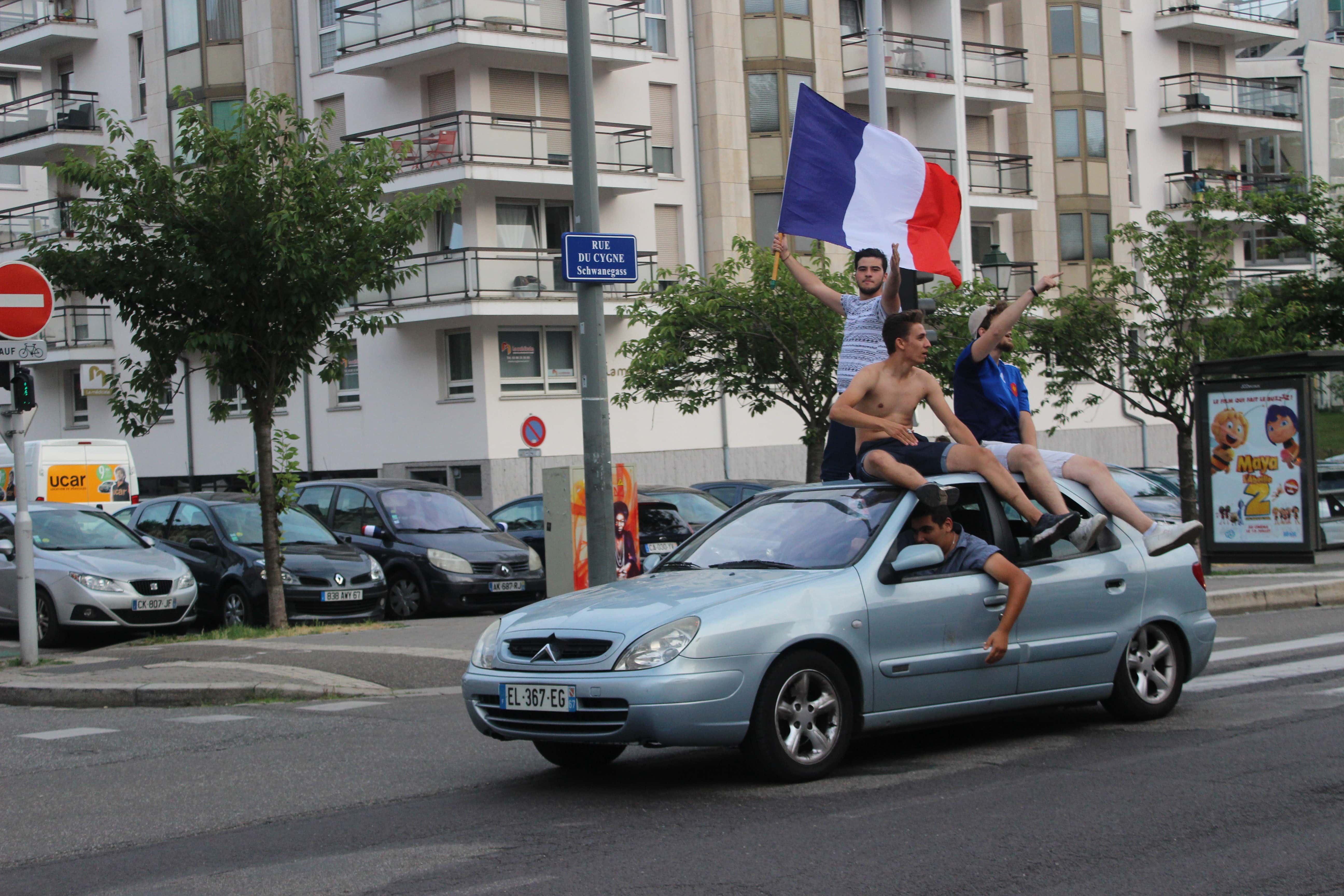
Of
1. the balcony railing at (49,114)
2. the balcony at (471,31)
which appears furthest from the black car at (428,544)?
the balcony railing at (49,114)

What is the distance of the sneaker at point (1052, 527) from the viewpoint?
8.21 metres

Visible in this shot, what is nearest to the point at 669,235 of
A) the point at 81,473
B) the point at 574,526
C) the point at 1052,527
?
the point at 81,473

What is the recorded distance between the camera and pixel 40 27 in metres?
42.0

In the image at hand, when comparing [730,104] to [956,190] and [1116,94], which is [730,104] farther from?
[956,190]

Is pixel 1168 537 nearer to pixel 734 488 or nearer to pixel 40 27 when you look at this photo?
pixel 734 488

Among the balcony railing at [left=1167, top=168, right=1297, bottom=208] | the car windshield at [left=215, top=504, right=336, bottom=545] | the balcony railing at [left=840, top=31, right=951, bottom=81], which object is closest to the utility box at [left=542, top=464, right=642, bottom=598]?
the car windshield at [left=215, top=504, right=336, bottom=545]

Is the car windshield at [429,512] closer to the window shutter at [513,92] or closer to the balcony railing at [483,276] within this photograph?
the balcony railing at [483,276]

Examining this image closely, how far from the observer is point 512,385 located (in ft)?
112

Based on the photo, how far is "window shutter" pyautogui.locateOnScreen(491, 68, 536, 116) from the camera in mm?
34281

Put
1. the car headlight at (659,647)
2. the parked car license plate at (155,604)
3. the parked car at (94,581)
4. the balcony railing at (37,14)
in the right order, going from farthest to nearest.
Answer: the balcony railing at (37,14), the parked car license plate at (155,604), the parked car at (94,581), the car headlight at (659,647)

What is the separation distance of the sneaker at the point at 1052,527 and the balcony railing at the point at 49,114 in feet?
127

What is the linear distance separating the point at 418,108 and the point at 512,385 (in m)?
6.60

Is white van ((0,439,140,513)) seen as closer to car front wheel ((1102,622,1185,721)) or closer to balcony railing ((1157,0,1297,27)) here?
car front wheel ((1102,622,1185,721))

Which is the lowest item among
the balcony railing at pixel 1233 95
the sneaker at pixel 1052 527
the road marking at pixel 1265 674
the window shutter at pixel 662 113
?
the road marking at pixel 1265 674
